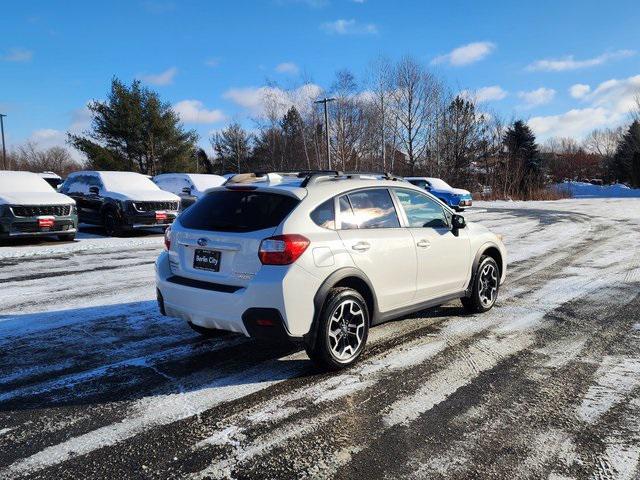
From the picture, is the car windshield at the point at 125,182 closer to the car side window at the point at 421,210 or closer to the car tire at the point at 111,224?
the car tire at the point at 111,224

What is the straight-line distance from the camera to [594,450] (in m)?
2.98

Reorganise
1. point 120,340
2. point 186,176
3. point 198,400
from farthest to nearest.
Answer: point 186,176
point 120,340
point 198,400

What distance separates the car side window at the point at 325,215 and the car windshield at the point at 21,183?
36.7 ft

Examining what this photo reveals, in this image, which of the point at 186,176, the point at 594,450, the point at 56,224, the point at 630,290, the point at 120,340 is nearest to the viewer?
the point at 594,450

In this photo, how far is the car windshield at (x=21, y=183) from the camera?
12.7m

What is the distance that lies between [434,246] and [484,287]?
1319mm

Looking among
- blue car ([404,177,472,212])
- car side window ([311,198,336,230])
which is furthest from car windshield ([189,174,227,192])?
car side window ([311,198,336,230])

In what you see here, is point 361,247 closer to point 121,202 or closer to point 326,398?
point 326,398

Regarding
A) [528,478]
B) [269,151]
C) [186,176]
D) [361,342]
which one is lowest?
[528,478]

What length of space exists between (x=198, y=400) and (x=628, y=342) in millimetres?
4107

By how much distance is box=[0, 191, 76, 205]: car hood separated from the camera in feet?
38.2

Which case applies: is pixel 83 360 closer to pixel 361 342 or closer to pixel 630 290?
pixel 361 342

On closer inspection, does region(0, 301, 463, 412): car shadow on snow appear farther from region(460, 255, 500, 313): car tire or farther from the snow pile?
the snow pile

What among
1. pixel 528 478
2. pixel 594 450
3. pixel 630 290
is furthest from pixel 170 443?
pixel 630 290
